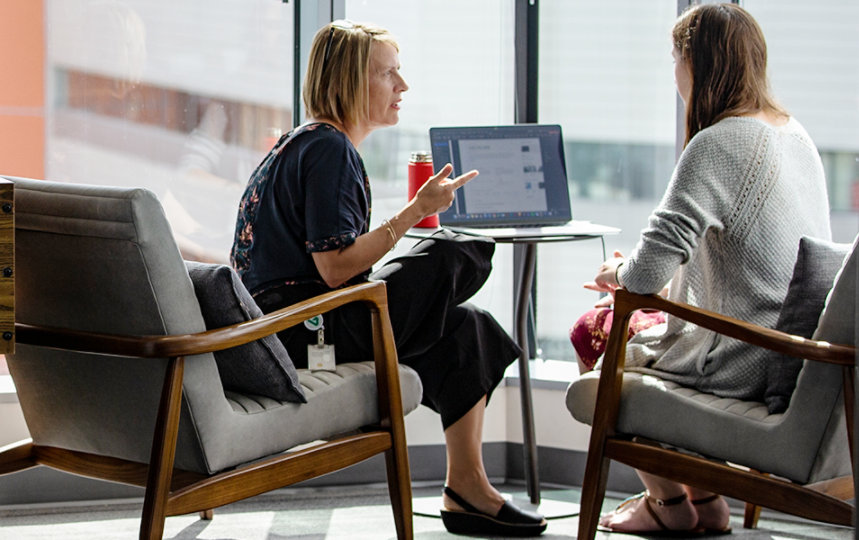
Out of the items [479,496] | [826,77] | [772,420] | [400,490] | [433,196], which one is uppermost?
[826,77]

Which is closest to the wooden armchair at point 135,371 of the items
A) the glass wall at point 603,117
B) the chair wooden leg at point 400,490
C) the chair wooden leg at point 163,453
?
the chair wooden leg at point 163,453

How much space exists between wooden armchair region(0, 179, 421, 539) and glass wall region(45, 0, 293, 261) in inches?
49.5

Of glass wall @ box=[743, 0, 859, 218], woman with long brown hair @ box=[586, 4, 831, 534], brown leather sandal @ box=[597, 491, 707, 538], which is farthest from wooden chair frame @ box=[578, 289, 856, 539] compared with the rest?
glass wall @ box=[743, 0, 859, 218]

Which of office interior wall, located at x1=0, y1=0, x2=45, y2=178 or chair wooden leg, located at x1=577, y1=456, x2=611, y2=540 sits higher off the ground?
office interior wall, located at x1=0, y1=0, x2=45, y2=178

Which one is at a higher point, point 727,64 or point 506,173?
point 727,64

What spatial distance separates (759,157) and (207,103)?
1843 mm

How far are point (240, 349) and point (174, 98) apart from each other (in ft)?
4.88

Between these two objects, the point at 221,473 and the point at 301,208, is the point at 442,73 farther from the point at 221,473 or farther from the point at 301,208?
the point at 221,473

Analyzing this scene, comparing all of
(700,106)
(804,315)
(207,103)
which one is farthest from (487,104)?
(804,315)

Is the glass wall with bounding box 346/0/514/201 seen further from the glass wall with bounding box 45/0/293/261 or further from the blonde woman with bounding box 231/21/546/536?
the blonde woman with bounding box 231/21/546/536

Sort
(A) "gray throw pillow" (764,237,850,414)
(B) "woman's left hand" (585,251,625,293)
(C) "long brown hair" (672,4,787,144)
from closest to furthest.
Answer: (A) "gray throw pillow" (764,237,850,414) → (C) "long brown hair" (672,4,787,144) → (B) "woman's left hand" (585,251,625,293)

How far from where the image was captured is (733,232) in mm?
2355

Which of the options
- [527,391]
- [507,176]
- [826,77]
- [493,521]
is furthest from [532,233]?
[826,77]

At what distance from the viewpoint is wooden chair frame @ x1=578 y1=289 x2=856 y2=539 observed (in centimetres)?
204
